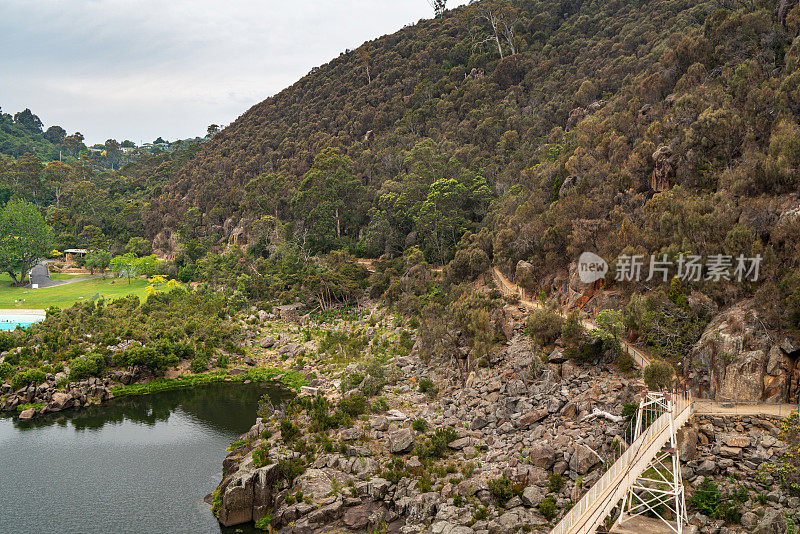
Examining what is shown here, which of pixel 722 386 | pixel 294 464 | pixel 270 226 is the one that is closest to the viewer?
pixel 722 386

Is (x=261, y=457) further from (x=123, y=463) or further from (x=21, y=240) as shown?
(x=21, y=240)

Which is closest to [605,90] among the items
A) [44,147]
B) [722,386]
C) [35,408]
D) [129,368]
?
[722,386]

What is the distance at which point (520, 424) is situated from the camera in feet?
88.2

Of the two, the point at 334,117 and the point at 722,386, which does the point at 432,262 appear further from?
the point at 334,117

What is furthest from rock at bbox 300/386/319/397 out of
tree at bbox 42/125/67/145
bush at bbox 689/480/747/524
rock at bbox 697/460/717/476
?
tree at bbox 42/125/67/145

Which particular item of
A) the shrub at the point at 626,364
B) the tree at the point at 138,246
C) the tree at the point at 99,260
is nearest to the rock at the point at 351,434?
the shrub at the point at 626,364

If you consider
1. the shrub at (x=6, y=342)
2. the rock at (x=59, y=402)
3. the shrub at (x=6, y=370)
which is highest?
the shrub at (x=6, y=342)

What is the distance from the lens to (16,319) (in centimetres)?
5659

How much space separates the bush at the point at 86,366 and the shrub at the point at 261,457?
21.3m

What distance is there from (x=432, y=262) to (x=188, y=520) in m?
39.5

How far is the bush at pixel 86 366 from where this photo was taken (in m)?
41.2

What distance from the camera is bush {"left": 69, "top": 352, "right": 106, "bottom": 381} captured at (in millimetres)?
41219

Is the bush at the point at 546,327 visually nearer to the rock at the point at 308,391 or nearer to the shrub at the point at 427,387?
the shrub at the point at 427,387

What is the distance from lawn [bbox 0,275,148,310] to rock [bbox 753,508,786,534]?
65.8m
